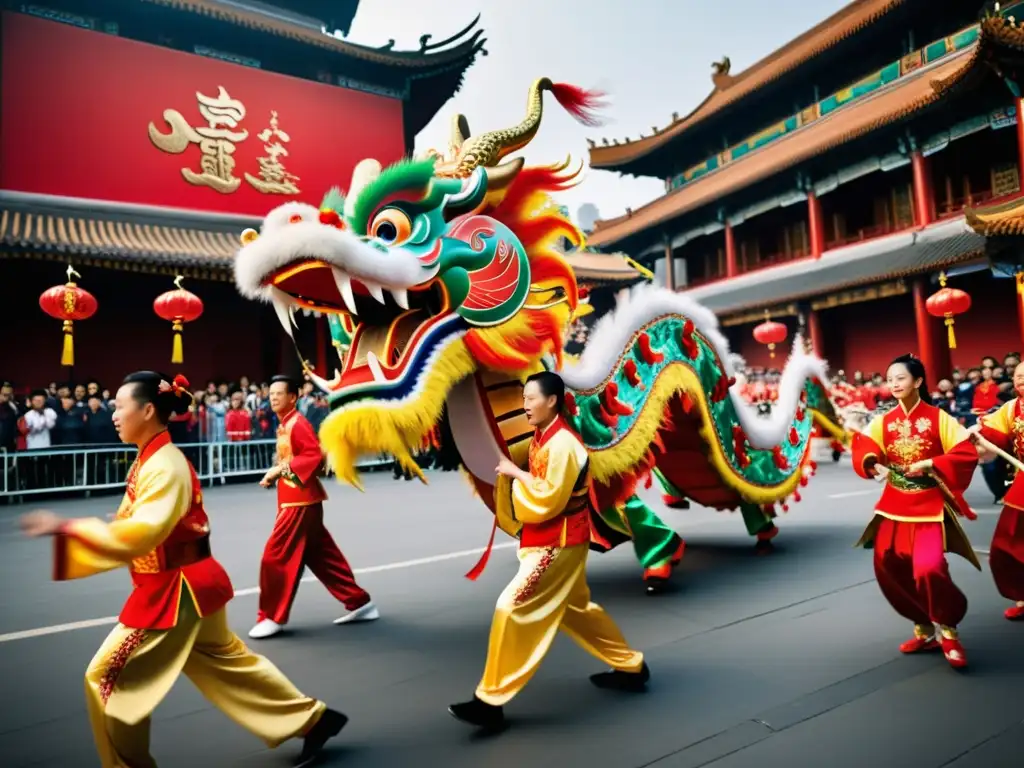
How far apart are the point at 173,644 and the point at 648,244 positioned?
75.4 feet

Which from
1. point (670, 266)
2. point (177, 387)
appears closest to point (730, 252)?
point (670, 266)

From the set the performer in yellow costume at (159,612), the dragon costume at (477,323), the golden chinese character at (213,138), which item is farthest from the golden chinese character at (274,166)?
the performer in yellow costume at (159,612)

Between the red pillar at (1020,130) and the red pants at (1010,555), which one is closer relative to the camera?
the red pants at (1010,555)

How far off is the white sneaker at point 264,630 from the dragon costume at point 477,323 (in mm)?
1280

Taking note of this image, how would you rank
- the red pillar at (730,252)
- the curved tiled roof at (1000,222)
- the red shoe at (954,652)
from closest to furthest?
1. the red shoe at (954,652)
2. the curved tiled roof at (1000,222)
3. the red pillar at (730,252)

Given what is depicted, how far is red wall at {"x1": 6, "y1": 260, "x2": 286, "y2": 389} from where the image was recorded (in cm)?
1137

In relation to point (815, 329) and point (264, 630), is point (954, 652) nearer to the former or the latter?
point (264, 630)

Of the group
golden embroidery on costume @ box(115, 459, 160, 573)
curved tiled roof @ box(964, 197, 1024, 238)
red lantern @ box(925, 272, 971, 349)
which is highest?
curved tiled roof @ box(964, 197, 1024, 238)

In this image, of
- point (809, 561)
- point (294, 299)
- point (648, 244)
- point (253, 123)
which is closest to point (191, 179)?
point (253, 123)

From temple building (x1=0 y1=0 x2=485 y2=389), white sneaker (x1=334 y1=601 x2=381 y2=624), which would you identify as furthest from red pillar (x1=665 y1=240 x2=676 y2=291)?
white sneaker (x1=334 y1=601 x2=381 y2=624)

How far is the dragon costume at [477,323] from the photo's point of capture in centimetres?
268

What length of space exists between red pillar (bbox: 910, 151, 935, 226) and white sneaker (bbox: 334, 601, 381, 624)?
15575mm

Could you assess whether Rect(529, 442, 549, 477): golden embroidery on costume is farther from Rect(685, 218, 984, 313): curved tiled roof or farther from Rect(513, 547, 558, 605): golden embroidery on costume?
Rect(685, 218, 984, 313): curved tiled roof

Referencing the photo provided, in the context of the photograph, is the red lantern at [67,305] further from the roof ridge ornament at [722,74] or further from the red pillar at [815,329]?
the roof ridge ornament at [722,74]
